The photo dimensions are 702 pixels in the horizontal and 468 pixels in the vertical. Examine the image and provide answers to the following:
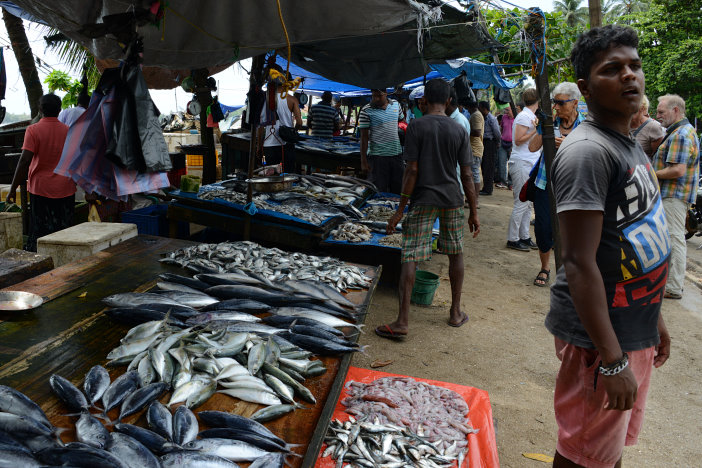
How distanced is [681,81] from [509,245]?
70.4 ft

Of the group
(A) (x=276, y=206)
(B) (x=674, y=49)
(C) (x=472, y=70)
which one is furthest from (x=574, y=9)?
(A) (x=276, y=206)

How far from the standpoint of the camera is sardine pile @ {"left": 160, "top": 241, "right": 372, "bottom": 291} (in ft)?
12.8

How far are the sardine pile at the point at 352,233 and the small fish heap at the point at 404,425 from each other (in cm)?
290

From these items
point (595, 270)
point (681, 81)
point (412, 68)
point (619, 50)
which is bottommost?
point (595, 270)

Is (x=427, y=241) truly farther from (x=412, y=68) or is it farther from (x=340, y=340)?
(x=412, y=68)

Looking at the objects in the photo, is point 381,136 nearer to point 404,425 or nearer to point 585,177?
point 404,425

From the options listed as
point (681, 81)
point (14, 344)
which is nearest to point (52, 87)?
point (14, 344)

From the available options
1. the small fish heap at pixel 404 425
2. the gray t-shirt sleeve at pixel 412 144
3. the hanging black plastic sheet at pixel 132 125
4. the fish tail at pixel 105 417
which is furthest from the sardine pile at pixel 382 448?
the gray t-shirt sleeve at pixel 412 144

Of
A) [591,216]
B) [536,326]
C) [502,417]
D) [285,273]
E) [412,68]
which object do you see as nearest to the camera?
[591,216]

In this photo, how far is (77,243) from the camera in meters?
4.42

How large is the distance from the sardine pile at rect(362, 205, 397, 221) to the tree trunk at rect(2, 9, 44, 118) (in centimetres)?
570

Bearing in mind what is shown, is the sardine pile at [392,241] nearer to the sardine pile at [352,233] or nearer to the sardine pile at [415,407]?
the sardine pile at [352,233]

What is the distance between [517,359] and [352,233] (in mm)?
2487

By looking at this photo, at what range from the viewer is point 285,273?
408 cm
